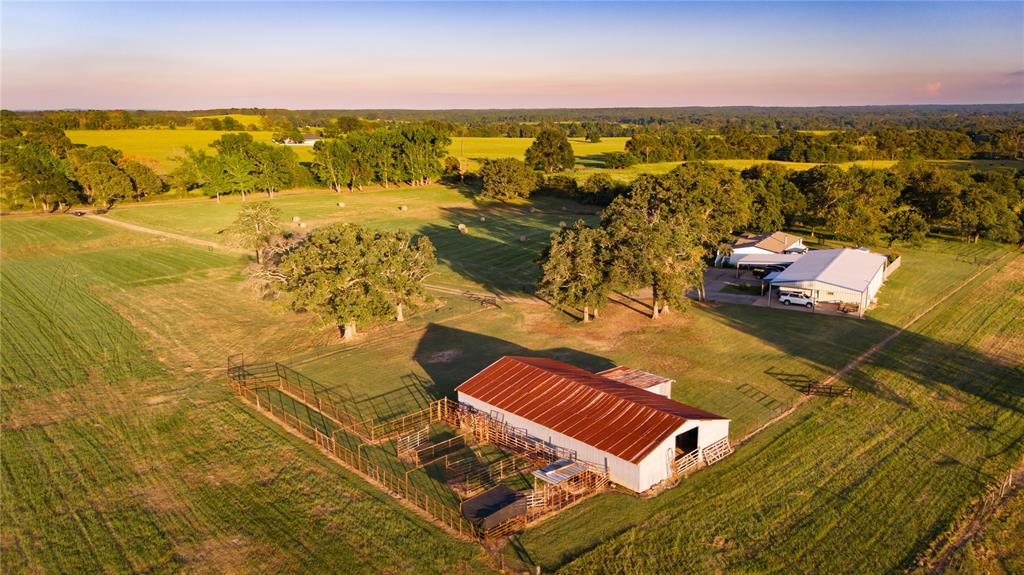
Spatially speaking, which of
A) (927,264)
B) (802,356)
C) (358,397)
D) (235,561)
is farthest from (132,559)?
(927,264)

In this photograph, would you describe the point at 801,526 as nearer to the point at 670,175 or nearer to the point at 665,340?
the point at 665,340

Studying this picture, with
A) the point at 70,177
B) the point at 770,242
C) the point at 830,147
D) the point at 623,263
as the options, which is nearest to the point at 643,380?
the point at 623,263

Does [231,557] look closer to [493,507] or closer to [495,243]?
[493,507]

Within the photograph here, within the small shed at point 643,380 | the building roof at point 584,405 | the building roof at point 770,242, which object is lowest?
the small shed at point 643,380

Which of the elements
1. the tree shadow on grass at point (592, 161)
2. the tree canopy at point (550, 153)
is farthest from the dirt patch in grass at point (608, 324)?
the tree shadow on grass at point (592, 161)

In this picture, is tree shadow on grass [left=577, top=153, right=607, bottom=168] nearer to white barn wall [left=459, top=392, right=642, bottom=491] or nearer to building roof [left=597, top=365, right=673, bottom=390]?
building roof [left=597, top=365, right=673, bottom=390]

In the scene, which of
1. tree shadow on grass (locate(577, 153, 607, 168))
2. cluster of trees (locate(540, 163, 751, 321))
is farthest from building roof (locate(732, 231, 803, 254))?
tree shadow on grass (locate(577, 153, 607, 168))

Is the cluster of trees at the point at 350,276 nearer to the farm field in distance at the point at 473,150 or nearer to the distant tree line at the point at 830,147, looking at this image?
the farm field in distance at the point at 473,150
